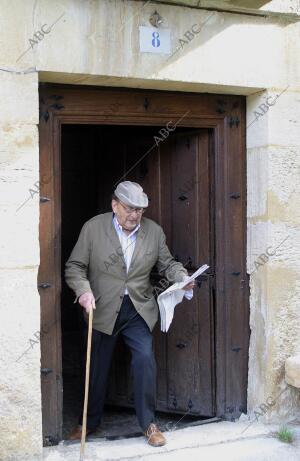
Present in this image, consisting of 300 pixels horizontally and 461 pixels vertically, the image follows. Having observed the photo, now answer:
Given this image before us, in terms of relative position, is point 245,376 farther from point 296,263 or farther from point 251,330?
point 296,263

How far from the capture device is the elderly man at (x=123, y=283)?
14.7 feet

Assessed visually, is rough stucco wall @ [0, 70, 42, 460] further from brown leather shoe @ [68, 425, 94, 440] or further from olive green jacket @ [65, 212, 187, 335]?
brown leather shoe @ [68, 425, 94, 440]

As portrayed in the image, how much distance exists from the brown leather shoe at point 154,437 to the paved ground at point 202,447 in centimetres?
3

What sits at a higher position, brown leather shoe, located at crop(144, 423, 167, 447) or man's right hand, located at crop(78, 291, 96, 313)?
man's right hand, located at crop(78, 291, 96, 313)

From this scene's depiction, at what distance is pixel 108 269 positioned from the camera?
4.52 m

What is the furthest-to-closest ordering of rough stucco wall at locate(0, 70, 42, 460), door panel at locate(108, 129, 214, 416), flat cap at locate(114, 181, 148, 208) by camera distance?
door panel at locate(108, 129, 214, 416) < flat cap at locate(114, 181, 148, 208) < rough stucco wall at locate(0, 70, 42, 460)

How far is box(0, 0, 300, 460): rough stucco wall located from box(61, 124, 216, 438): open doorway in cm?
34

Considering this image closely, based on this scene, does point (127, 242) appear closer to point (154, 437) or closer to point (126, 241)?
point (126, 241)

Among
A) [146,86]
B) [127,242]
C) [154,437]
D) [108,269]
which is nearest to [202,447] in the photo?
[154,437]

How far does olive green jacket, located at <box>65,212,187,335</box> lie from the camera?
4496 millimetres

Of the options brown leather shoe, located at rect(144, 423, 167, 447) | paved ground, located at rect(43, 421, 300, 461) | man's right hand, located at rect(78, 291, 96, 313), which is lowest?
paved ground, located at rect(43, 421, 300, 461)

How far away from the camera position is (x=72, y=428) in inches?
203

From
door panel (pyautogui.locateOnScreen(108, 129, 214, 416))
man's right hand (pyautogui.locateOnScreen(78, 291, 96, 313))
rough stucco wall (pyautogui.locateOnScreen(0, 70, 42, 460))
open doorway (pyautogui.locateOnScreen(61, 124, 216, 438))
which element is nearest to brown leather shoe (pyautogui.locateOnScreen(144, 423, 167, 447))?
Result: open doorway (pyautogui.locateOnScreen(61, 124, 216, 438))

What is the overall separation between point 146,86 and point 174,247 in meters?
1.36
